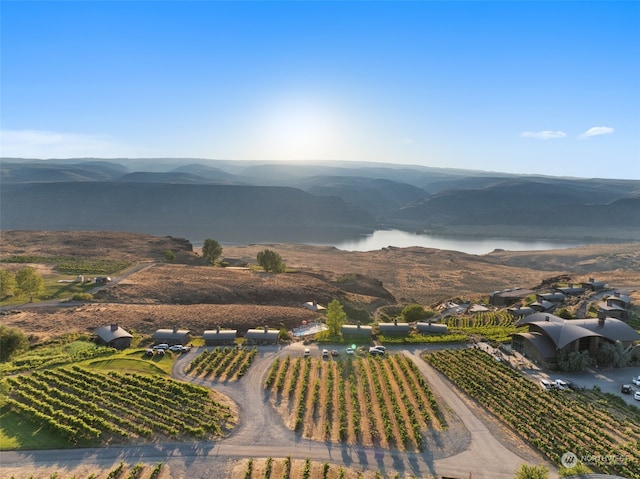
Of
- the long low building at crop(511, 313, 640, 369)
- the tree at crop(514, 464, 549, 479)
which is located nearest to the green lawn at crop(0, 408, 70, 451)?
the tree at crop(514, 464, 549, 479)

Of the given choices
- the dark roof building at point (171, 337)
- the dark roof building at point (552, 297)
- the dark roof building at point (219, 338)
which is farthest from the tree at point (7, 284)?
the dark roof building at point (552, 297)

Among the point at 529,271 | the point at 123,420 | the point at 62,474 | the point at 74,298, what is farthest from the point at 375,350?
the point at 529,271

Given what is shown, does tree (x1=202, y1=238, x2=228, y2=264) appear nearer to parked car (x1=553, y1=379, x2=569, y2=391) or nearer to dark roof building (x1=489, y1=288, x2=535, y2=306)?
dark roof building (x1=489, y1=288, x2=535, y2=306)

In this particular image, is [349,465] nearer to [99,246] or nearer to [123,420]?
[123,420]

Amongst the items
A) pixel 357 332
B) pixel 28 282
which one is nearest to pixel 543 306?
pixel 357 332

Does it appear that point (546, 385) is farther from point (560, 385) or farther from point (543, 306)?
point (543, 306)

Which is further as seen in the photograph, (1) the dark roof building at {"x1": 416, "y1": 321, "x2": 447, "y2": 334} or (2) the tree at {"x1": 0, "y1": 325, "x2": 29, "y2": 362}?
(1) the dark roof building at {"x1": 416, "y1": 321, "x2": 447, "y2": 334}
